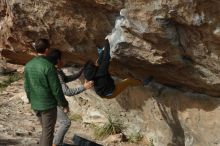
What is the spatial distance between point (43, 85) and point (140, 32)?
1.62m

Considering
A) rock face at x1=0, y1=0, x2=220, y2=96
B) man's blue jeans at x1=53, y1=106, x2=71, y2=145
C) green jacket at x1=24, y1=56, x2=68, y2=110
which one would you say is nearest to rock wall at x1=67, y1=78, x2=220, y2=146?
rock face at x1=0, y1=0, x2=220, y2=96

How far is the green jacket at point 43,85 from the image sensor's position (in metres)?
7.07

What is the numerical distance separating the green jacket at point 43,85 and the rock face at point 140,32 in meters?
1.44

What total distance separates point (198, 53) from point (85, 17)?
2.19 m

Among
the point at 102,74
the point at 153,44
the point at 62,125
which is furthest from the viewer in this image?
the point at 102,74

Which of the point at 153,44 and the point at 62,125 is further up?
the point at 153,44

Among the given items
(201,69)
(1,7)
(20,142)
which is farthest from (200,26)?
(1,7)

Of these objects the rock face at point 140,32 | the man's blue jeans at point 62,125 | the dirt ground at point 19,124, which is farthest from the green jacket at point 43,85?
the dirt ground at point 19,124

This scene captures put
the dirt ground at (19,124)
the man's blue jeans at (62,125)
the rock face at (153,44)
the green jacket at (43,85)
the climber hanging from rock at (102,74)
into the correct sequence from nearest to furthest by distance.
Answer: the green jacket at (43,85) < the rock face at (153,44) < the man's blue jeans at (62,125) < the climber hanging from rock at (102,74) < the dirt ground at (19,124)

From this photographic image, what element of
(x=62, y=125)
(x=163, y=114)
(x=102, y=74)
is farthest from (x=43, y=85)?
(x=163, y=114)

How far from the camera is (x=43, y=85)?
7207 mm

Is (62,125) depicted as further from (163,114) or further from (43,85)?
(163,114)

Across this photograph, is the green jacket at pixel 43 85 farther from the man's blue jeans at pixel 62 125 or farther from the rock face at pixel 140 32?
the rock face at pixel 140 32

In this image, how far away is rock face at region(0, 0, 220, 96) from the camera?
713 centimetres
